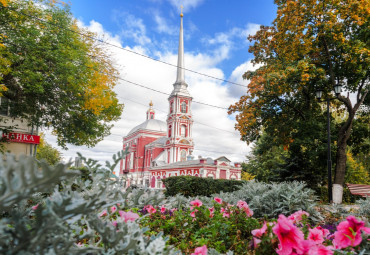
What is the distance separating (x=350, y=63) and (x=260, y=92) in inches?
185

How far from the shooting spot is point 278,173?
1927 cm

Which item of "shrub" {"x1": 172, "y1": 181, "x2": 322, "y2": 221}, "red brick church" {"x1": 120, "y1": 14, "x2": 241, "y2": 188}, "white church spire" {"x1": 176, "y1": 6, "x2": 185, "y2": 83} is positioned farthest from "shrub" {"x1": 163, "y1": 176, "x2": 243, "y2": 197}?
"white church spire" {"x1": 176, "y1": 6, "x2": 185, "y2": 83}

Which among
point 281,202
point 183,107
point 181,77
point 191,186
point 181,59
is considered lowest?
point 191,186

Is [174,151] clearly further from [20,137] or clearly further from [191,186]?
[191,186]

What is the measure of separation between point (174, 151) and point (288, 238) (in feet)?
159

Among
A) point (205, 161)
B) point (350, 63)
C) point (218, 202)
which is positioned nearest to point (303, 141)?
point (350, 63)

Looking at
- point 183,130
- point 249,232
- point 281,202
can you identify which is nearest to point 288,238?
point 249,232

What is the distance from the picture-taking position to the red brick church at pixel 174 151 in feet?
132

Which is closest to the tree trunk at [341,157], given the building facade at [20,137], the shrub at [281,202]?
the shrub at [281,202]

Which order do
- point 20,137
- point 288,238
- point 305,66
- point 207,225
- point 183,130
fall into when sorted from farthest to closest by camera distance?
point 183,130 → point 20,137 → point 305,66 → point 207,225 → point 288,238

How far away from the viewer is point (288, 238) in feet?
5.12

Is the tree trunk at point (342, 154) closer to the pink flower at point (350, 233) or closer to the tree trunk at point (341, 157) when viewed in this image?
the tree trunk at point (341, 157)

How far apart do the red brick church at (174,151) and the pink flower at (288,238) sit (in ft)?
121

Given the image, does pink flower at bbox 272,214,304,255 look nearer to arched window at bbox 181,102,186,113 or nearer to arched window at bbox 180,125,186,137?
arched window at bbox 180,125,186,137
